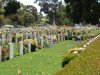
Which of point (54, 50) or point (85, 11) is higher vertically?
point (85, 11)

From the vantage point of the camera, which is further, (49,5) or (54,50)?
(49,5)

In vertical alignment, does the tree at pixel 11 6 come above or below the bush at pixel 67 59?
above

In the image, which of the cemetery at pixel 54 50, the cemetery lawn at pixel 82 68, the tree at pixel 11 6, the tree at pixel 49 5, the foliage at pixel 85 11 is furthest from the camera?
the tree at pixel 49 5

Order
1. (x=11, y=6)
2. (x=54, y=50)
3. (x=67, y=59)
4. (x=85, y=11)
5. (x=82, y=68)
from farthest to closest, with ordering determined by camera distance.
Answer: (x=11, y=6)
(x=85, y=11)
(x=54, y=50)
(x=67, y=59)
(x=82, y=68)

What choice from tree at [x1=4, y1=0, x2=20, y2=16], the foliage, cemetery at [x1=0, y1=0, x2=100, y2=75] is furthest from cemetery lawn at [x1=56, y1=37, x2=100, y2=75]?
tree at [x1=4, y1=0, x2=20, y2=16]

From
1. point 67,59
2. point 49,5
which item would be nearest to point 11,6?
point 49,5

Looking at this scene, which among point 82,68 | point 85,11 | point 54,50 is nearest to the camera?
point 82,68

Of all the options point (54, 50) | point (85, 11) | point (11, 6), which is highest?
point (11, 6)

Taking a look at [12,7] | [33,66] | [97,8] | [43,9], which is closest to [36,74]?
[33,66]

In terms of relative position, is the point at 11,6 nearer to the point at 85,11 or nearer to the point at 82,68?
the point at 85,11

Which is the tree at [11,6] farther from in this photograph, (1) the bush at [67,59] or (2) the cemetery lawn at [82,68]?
(2) the cemetery lawn at [82,68]

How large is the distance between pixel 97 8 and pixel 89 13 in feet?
3.86

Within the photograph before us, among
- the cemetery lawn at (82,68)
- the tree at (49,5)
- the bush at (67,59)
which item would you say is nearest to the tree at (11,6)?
the tree at (49,5)

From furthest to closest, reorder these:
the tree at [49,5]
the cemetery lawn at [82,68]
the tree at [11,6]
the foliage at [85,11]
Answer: the tree at [49,5] < the tree at [11,6] < the foliage at [85,11] < the cemetery lawn at [82,68]
